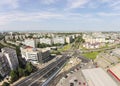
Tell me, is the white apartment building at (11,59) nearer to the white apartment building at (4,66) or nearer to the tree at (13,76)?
the white apartment building at (4,66)

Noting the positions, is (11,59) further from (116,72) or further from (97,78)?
(116,72)

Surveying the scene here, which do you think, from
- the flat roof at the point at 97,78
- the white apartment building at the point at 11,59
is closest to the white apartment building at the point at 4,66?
the white apartment building at the point at 11,59

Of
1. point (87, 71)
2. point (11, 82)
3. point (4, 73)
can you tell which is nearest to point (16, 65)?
point (4, 73)

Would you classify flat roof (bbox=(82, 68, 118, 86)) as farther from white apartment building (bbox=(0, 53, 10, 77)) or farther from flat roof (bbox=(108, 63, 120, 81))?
white apartment building (bbox=(0, 53, 10, 77))

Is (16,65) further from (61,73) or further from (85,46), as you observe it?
(85,46)

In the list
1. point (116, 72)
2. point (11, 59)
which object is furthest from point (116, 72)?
point (11, 59)

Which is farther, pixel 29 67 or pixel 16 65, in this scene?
pixel 16 65
